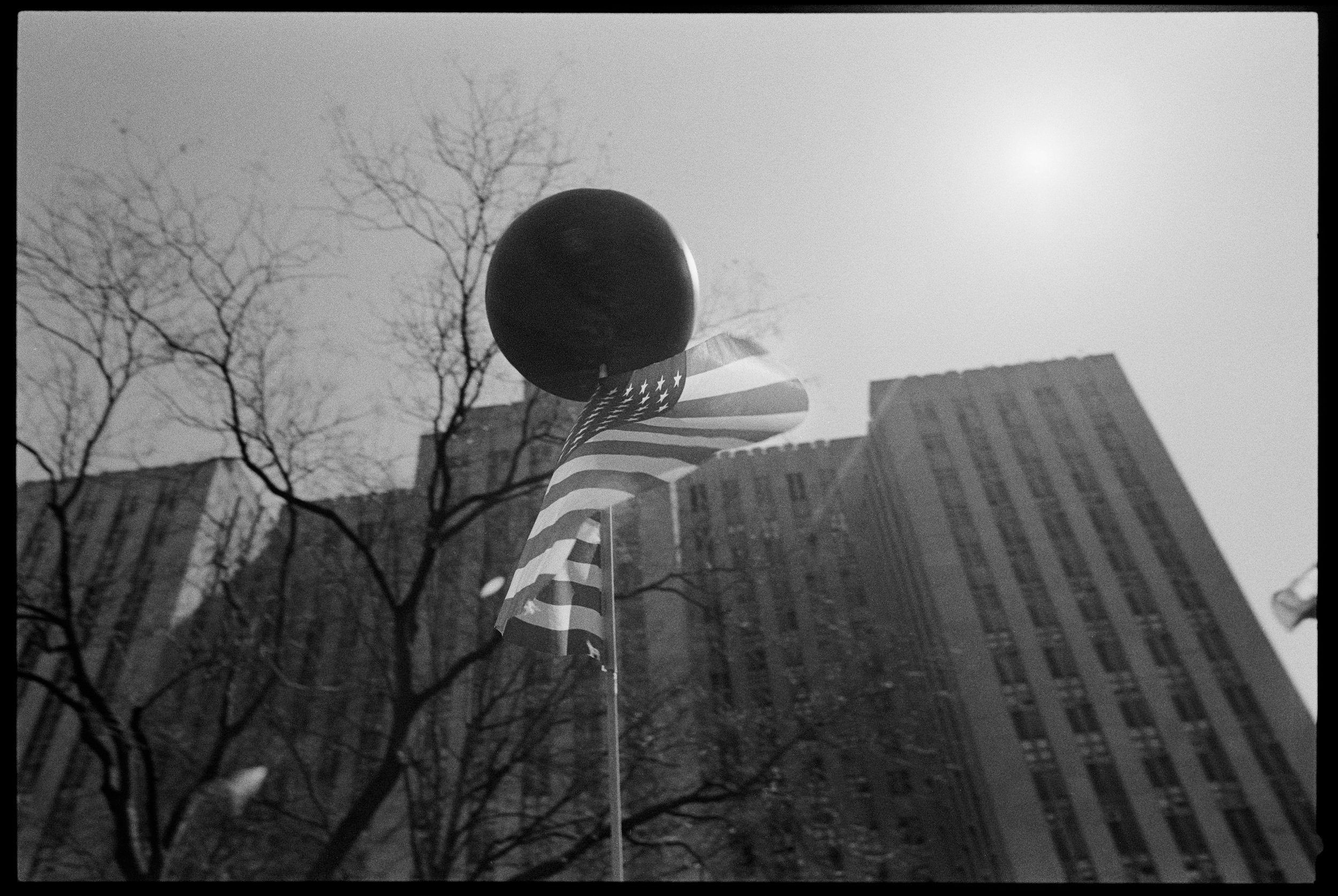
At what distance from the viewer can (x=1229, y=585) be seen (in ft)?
Result: 149

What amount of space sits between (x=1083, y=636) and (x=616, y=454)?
4747 cm

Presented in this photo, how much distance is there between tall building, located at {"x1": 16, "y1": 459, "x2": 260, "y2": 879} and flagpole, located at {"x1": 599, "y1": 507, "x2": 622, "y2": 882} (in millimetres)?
1976

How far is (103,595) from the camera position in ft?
48.9

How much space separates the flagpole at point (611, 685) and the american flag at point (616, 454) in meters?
0.12

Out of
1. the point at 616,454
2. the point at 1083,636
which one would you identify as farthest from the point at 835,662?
the point at 1083,636

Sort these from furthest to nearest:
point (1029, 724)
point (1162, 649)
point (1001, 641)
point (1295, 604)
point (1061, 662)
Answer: point (1001, 641)
point (1162, 649)
point (1061, 662)
point (1029, 724)
point (1295, 604)

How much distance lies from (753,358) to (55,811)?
1776cm

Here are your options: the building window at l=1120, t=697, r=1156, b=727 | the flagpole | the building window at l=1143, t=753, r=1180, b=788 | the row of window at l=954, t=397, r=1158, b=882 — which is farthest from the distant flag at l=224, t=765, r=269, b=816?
the building window at l=1120, t=697, r=1156, b=727

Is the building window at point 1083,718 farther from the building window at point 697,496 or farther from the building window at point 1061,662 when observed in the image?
the building window at point 697,496

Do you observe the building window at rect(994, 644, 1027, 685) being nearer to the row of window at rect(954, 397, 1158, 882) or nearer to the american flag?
the row of window at rect(954, 397, 1158, 882)

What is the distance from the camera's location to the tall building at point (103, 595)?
11289 millimetres

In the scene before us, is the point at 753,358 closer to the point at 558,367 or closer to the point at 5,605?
the point at 558,367

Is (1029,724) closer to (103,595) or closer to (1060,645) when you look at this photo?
(1060,645)

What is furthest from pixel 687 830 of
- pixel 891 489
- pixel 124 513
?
pixel 891 489
